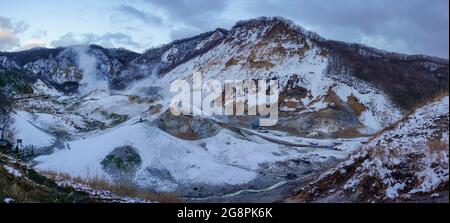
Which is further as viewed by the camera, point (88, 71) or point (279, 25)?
point (88, 71)

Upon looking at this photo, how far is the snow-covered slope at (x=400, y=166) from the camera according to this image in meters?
11.3

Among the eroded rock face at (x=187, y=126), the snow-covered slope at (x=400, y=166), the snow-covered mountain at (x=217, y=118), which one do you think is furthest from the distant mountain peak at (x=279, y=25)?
the snow-covered slope at (x=400, y=166)

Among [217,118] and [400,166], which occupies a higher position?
[217,118]

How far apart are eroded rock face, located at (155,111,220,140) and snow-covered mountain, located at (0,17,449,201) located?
126mm

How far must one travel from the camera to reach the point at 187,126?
5253cm

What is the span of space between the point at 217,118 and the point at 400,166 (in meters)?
66.5

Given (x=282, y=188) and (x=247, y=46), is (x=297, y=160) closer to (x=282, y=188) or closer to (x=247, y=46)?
(x=282, y=188)

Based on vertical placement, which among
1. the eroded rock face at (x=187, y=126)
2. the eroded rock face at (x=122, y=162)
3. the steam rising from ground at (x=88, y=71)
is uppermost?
the steam rising from ground at (x=88, y=71)

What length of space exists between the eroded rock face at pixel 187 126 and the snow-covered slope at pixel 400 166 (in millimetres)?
32838

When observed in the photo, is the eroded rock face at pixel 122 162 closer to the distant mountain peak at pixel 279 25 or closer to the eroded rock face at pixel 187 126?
the eroded rock face at pixel 187 126

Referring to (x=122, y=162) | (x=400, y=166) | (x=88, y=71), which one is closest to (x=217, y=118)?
(x=122, y=162)

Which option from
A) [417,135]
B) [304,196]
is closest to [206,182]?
[304,196]

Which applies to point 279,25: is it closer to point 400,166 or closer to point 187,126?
point 187,126
